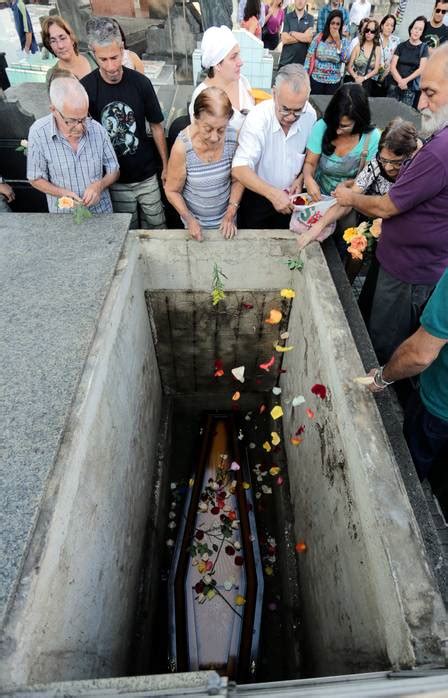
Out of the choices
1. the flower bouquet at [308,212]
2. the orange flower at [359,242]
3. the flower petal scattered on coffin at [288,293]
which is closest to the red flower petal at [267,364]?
the flower petal scattered on coffin at [288,293]

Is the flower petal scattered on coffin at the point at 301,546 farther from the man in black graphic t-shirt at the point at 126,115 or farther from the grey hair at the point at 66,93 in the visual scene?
the grey hair at the point at 66,93

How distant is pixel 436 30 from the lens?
21.8 ft

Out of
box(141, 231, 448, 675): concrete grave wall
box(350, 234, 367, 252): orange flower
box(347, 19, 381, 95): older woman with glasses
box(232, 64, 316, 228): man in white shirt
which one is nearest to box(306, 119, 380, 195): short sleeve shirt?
box(232, 64, 316, 228): man in white shirt

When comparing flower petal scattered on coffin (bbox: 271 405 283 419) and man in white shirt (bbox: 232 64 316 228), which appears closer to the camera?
man in white shirt (bbox: 232 64 316 228)

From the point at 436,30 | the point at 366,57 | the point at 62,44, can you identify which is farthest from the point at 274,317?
the point at 436,30

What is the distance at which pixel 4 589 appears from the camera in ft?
4.82

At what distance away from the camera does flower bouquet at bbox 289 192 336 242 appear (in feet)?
11.0

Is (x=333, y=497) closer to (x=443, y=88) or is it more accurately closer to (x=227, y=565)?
(x=227, y=565)

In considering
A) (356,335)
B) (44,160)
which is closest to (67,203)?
(44,160)

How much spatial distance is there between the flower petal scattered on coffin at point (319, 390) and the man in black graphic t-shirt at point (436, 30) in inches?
261

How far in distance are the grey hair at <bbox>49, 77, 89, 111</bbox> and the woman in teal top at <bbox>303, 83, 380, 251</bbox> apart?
5.60ft

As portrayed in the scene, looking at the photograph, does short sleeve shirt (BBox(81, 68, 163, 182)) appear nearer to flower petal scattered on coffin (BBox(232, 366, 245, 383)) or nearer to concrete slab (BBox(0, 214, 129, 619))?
concrete slab (BBox(0, 214, 129, 619))

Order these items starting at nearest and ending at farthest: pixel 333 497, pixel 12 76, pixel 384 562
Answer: pixel 384 562
pixel 333 497
pixel 12 76

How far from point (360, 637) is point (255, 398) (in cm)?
299
